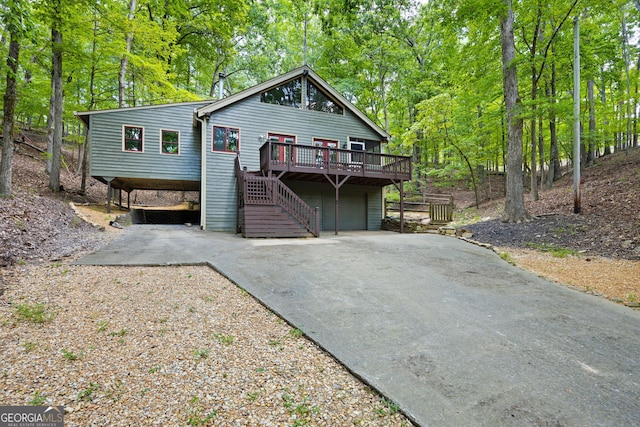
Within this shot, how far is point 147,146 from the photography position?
13.6 meters

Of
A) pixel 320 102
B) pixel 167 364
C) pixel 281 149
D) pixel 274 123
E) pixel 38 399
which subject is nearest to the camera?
pixel 38 399

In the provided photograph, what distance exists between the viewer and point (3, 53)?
37.3ft

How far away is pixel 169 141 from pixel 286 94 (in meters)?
6.03

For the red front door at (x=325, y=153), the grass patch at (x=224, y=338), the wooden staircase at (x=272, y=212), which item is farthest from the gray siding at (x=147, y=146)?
the grass patch at (x=224, y=338)

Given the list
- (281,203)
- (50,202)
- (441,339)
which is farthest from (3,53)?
(441,339)

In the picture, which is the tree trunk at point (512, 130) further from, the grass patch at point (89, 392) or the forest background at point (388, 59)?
the grass patch at point (89, 392)

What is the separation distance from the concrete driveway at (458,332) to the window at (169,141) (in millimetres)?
8338

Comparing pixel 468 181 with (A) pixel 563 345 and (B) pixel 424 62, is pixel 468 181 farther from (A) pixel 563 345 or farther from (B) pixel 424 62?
(A) pixel 563 345

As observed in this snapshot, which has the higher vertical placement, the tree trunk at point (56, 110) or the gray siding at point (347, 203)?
the tree trunk at point (56, 110)

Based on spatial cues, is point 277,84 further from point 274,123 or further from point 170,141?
point 170,141

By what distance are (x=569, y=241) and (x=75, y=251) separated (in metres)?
13.6

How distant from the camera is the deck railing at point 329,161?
1202 centimetres

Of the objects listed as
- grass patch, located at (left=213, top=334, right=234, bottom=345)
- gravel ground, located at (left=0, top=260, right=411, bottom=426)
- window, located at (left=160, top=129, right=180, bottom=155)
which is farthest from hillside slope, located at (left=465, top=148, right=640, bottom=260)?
window, located at (left=160, top=129, right=180, bottom=155)

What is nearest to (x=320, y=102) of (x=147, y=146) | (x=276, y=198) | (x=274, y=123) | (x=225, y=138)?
(x=274, y=123)
